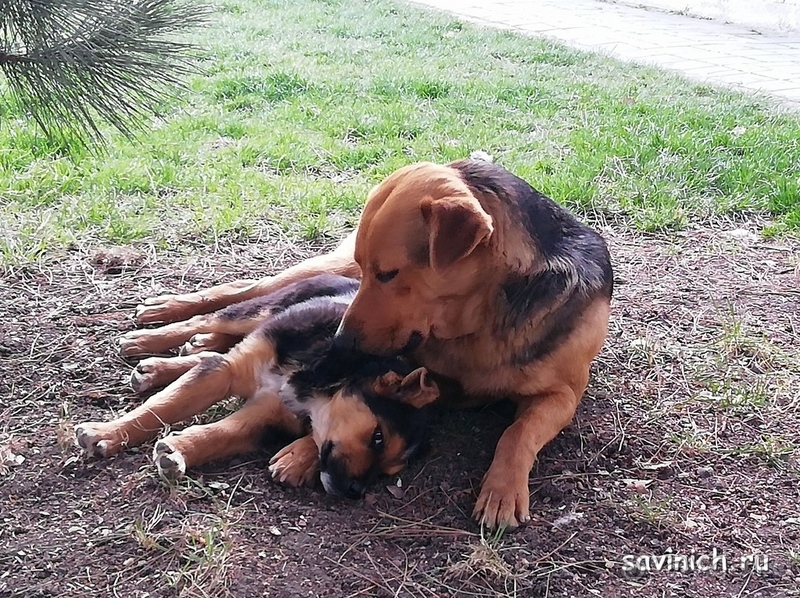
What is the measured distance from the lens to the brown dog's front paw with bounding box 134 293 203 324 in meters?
3.94

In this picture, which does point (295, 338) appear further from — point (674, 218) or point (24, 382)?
point (674, 218)

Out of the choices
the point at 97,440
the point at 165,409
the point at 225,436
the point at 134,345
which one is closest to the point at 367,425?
the point at 225,436

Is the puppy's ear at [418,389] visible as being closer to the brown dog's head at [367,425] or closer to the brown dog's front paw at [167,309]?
the brown dog's head at [367,425]

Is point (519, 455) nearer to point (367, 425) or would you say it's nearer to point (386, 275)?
point (367, 425)

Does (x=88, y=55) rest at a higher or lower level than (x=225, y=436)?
higher

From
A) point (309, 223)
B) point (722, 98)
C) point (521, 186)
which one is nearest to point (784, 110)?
point (722, 98)

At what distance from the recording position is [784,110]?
7965mm

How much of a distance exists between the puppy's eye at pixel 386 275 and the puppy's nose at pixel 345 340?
0.74 feet

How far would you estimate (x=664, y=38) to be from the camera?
486 inches

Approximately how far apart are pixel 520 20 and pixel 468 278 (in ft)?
38.1

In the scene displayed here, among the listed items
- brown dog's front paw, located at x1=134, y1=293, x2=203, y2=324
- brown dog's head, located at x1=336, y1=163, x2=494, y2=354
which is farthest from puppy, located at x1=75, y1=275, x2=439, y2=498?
brown dog's front paw, located at x1=134, y1=293, x2=203, y2=324

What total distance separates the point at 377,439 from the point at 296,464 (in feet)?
0.99

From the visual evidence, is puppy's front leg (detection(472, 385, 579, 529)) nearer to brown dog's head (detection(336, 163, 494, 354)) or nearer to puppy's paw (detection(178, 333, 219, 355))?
brown dog's head (detection(336, 163, 494, 354))

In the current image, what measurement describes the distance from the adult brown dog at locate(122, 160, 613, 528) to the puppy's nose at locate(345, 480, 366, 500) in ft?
1.34
